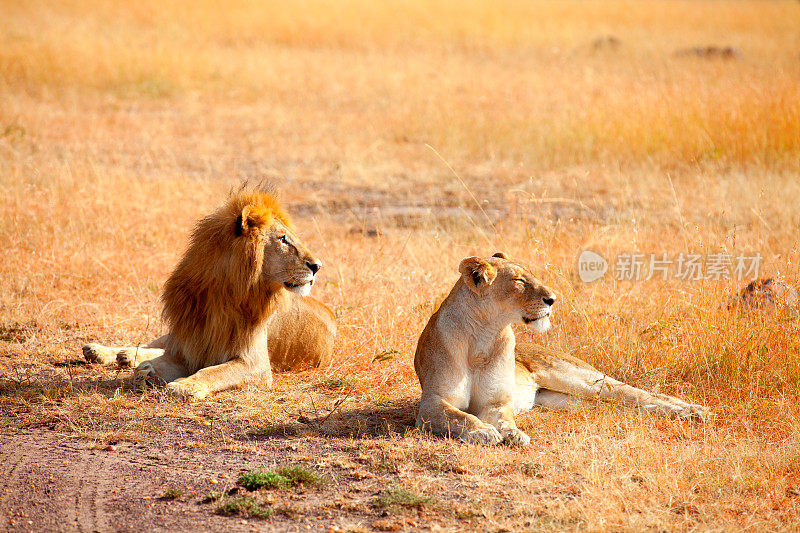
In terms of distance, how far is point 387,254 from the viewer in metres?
8.55

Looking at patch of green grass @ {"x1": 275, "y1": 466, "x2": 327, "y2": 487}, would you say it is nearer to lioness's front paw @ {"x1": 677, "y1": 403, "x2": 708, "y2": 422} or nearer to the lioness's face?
the lioness's face

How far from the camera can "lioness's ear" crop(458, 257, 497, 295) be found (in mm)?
4898

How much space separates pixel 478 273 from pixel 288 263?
134 centimetres

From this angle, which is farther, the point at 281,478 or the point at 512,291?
the point at 512,291

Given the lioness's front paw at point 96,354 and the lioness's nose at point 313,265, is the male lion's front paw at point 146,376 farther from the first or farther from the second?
the lioness's nose at point 313,265

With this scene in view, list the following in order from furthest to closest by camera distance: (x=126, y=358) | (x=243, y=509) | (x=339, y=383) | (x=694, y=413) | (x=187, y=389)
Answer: (x=126, y=358)
(x=339, y=383)
(x=187, y=389)
(x=694, y=413)
(x=243, y=509)

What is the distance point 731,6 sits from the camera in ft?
129

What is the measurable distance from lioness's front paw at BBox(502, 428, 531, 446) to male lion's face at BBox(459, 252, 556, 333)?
550 millimetres

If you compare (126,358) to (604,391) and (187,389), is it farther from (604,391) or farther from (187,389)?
(604,391)

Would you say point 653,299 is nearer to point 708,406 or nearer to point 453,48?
point 708,406

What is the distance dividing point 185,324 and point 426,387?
1750 mm

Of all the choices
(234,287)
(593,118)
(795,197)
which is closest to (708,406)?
(234,287)

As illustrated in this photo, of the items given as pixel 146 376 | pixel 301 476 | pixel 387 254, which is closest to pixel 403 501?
pixel 301 476

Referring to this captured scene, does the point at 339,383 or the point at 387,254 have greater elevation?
the point at 387,254
